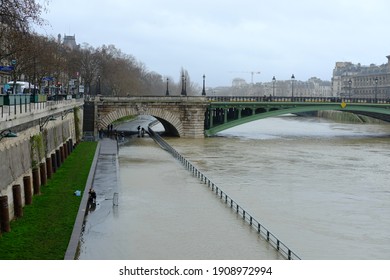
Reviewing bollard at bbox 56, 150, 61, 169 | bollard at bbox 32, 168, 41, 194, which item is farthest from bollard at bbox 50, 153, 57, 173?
bollard at bbox 32, 168, 41, 194

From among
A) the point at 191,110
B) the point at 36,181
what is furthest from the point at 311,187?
the point at 191,110

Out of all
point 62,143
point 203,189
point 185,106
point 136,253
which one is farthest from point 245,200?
point 185,106

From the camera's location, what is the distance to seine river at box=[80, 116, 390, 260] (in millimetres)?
24781

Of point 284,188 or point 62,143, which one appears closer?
point 284,188

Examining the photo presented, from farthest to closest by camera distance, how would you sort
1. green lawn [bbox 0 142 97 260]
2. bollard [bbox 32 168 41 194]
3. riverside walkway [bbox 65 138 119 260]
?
bollard [bbox 32 168 41 194] < riverside walkway [bbox 65 138 119 260] < green lawn [bbox 0 142 97 260]

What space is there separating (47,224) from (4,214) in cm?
239

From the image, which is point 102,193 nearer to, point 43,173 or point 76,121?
point 43,173

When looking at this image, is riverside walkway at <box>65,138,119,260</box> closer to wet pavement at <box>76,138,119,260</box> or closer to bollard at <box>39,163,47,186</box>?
wet pavement at <box>76,138,119,260</box>

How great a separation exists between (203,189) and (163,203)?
16.9 ft

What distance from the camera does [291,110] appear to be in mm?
82875

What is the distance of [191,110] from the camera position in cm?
7731

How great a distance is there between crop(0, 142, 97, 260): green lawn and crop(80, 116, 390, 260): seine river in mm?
1277

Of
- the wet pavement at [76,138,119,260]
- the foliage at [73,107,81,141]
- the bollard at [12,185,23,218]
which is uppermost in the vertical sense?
the foliage at [73,107,81,141]
